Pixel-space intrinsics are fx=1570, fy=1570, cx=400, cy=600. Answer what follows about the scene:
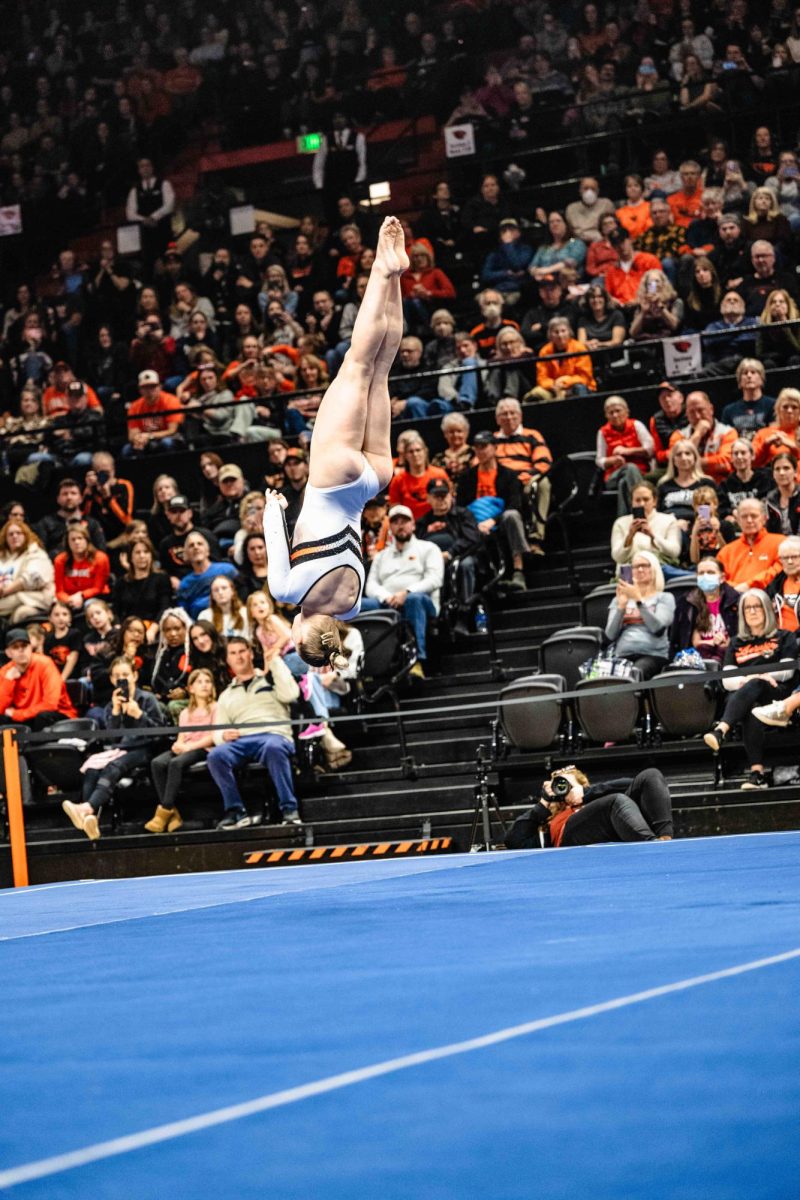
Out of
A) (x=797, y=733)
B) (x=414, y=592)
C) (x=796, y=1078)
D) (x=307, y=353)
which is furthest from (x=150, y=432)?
(x=796, y=1078)

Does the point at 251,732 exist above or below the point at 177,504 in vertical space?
below

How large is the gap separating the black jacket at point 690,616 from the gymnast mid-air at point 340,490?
Result: 434 centimetres

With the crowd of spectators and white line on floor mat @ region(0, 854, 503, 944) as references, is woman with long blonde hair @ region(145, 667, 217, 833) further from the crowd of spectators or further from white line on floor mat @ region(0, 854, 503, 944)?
white line on floor mat @ region(0, 854, 503, 944)

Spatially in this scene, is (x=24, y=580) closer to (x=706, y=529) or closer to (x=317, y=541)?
(x=706, y=529)

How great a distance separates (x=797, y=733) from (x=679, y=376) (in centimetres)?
477

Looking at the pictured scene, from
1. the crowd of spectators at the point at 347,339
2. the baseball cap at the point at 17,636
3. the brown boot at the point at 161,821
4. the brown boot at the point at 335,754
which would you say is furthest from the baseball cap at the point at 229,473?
the brown boot at the point at 161,821

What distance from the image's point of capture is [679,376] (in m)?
13.6

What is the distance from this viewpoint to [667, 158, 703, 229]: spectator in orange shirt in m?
15.2

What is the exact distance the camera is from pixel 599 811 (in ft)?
29.6

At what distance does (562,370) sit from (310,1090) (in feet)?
40.1

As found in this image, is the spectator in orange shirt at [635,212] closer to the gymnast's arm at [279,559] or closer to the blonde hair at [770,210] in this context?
the blonde hair at [770,210]

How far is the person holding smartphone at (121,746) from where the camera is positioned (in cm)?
1174

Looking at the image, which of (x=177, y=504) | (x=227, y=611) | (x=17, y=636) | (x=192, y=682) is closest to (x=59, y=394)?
(x=177, y=504)

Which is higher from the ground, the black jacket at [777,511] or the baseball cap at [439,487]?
the baseball cap at [439,487]
